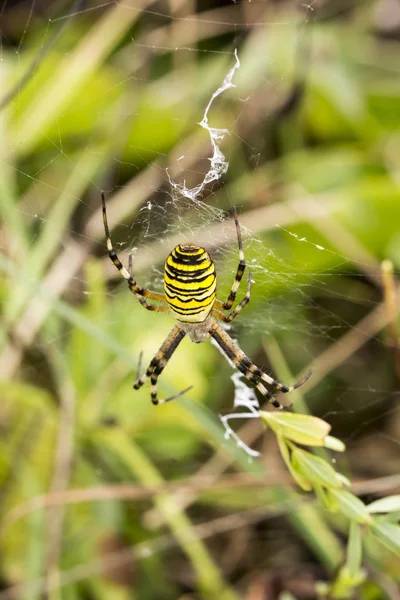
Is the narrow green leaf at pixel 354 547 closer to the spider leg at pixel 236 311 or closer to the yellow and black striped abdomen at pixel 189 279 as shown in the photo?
the yellow and black striped abdomen at pixel 189 279

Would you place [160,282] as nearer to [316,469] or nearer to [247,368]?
[247,368]

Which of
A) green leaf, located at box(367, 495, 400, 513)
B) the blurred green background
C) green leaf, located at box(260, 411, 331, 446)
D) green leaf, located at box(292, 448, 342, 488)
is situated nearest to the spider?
the blurred green background

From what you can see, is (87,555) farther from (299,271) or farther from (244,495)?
(299,271)

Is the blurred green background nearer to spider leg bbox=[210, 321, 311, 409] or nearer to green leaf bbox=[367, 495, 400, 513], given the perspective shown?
spider leg bbox=[210, 321, 311, 409]

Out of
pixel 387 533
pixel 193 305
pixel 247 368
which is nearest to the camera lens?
pixel 387 533

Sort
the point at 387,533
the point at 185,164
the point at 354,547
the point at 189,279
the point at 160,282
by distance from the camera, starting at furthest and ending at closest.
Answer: the point at 185,164
the point at 160,282
the point at 189,279
the point at 354,547
the point at 387,533

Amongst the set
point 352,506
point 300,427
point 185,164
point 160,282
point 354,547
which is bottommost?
point 160,282

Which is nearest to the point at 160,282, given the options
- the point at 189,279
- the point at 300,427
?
the point at 189,279
